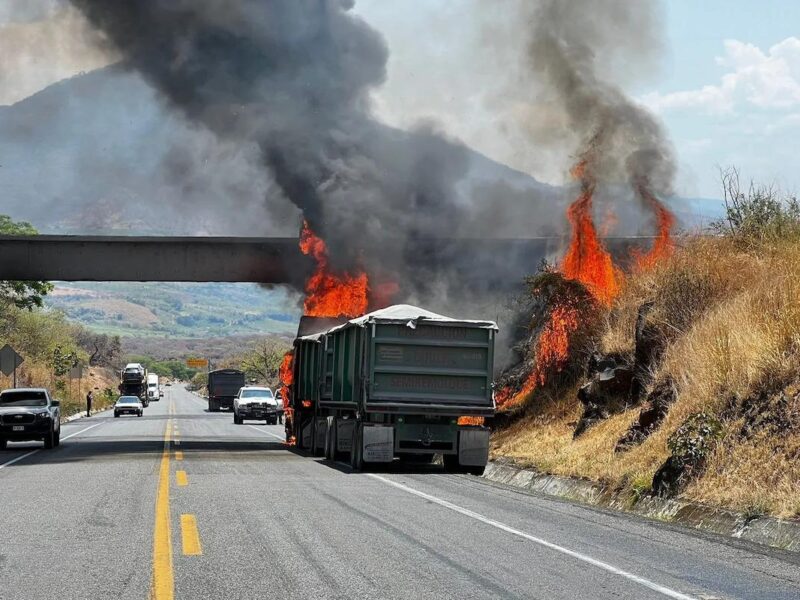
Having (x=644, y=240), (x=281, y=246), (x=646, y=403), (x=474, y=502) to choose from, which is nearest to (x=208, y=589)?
(x=474, y=502)

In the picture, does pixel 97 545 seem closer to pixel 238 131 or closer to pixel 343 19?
pixel 238 131

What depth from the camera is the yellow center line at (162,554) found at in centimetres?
832

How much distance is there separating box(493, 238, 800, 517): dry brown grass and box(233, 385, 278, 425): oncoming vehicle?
1311 inches

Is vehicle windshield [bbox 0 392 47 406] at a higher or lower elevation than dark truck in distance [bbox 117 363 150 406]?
lower

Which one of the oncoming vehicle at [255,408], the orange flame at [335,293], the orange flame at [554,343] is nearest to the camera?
the orange flame at [554,343]

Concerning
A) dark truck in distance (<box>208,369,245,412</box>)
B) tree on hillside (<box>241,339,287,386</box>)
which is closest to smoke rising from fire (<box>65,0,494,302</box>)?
dark truck in distance (<box>208,369,245,412</box>)

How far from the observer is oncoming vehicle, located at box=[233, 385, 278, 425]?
5838 centimetres

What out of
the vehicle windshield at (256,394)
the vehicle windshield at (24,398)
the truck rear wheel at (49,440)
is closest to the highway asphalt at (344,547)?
the truck rear wheel at (49,440)

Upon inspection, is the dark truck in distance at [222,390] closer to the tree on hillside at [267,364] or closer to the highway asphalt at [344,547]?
the tree on hillside at [267,364]

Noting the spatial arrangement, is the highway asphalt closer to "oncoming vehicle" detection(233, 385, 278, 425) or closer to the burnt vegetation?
the burnt vegetation

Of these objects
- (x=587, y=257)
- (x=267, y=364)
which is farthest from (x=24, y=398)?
(x=267, y=364)

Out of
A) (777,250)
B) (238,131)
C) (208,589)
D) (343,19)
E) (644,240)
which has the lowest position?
(208,589)

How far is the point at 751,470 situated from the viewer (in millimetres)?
14070

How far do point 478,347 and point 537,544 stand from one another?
1056cm
